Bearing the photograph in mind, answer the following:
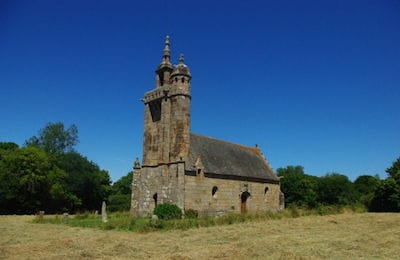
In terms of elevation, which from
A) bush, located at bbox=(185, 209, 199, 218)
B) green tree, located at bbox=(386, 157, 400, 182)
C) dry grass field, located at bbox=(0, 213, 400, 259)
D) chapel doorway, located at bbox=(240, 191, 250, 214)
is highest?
green tree, located at bbox=(386, 157, 400, 182)

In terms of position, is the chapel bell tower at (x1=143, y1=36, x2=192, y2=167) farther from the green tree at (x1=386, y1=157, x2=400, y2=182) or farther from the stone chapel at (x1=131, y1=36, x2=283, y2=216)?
the green tree at (x1=386, y1=157, x2=400, y2=182)

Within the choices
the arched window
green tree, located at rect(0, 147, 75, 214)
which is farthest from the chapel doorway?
green tree, located at rect(0, 147, 75, 214)

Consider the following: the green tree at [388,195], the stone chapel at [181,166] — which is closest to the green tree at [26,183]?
the stone chapel at [181,166]

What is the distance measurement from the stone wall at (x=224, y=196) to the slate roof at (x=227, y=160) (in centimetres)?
63

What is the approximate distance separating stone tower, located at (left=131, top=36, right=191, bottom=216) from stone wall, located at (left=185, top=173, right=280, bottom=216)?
1252mm

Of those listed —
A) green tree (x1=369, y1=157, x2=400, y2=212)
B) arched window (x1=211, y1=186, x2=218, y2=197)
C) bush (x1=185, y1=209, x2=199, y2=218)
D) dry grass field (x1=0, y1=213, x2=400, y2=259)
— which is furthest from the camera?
green tree (x1=369, y1=157, x2=400, y2=212)

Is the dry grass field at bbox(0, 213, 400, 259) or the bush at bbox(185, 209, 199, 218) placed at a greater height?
the bush at bbox(185, 209, 199, 218)

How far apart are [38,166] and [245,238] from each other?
3322 cm

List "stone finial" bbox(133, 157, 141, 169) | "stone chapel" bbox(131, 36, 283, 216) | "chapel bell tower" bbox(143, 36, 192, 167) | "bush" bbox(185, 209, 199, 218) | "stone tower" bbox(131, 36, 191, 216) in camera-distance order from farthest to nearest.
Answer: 1. "stone finial" bbox(133, 157, 141, 169)
2. "chapel bell tower" bbox(143, 36, 192, 167)
3. "stone tower" bbox(131, 36, 191, 216)
4. "stone chapel" bbox(131, 36, 283, 216)
5. "bush" bbox(185, 209, 199, 218)

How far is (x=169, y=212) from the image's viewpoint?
24.6 m

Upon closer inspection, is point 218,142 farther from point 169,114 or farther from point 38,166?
point 38,166

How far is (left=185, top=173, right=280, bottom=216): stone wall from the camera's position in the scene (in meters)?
27.5

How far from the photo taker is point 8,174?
39.3 metres

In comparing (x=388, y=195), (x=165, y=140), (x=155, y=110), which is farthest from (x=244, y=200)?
(x=388, y=195)
